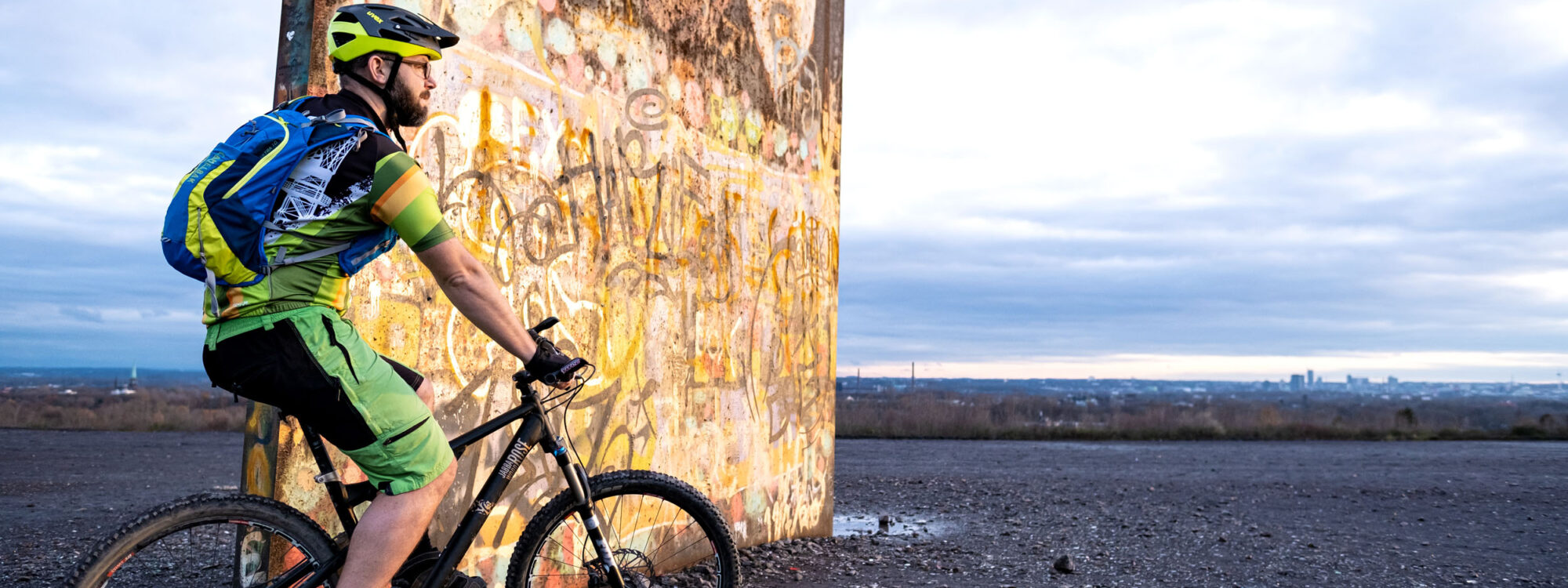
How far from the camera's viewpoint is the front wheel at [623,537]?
304cm

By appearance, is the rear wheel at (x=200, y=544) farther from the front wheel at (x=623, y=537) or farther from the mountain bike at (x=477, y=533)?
the front wheel at (x=623, y=537)

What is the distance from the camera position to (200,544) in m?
2.53

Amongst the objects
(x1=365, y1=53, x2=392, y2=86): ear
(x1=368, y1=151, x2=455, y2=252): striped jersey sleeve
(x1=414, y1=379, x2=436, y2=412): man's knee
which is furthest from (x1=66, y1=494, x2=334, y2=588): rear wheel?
(x1=365, y1=53, x2=392, y2=86): ear

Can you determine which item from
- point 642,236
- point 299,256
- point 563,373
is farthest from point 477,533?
point 642,236

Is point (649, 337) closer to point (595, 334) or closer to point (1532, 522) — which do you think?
point (595, 334)

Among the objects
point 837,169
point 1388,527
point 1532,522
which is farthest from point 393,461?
Result: point 1532,522

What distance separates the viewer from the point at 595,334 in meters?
4.53

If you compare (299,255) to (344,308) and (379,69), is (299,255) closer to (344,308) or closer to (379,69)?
(344,308)

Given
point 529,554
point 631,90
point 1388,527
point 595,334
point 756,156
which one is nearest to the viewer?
point 529,554

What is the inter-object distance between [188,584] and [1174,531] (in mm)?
6279

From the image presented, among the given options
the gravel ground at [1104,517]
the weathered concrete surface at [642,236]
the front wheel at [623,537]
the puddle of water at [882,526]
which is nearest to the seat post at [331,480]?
the front wheel at [623,537]

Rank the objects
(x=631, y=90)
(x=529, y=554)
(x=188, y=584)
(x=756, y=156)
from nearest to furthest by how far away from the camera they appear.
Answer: (x=188, y=584) → (x=529, y=554) → (x=631, y=90) → (x=756, y=156)

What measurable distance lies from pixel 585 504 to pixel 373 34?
1474 millimetres

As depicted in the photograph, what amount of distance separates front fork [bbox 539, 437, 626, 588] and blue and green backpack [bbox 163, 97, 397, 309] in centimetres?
100
